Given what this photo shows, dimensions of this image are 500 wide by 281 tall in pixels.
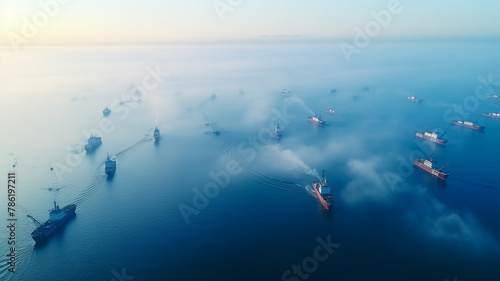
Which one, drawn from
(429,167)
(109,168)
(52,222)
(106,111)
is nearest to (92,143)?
(109,168)

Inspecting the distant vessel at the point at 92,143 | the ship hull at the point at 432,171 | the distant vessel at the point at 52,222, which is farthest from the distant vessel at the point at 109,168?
the ship hull at the point at 432,171

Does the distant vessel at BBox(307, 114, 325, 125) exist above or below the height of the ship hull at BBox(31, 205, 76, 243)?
above

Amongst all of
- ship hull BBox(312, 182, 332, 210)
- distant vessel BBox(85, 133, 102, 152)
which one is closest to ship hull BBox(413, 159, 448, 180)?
ship hull BBox(312, 182, 332, 210)

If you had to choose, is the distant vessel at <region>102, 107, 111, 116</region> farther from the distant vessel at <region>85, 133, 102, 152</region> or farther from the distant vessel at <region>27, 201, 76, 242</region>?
the distant vessel at <region>27, 201, 76, 242</region>

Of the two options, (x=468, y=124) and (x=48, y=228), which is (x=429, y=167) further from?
(x=48, y=228)

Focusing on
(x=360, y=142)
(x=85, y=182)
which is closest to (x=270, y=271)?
(x=85, y=182)

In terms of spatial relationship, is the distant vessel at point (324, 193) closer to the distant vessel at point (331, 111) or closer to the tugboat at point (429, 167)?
the tugboat at point (429, 167)

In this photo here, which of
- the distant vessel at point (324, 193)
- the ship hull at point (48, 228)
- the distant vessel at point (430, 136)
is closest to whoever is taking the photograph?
the ship hull at point (48, 228)
